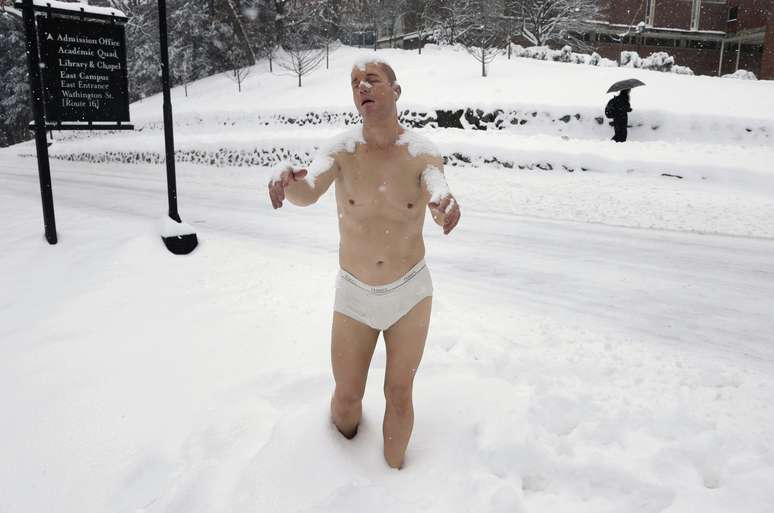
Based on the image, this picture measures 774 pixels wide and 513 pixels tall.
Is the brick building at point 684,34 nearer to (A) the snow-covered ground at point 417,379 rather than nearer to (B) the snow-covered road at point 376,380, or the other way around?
(A) the snow-covered ground at point 417,379

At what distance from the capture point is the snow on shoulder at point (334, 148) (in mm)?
2425

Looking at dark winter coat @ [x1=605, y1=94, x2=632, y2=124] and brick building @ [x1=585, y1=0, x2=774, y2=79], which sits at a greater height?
brick building @ [x1=585, y1=0, x2=774, y2=79]

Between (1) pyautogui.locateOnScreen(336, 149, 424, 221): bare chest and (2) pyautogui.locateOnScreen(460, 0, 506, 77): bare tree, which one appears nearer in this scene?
(1) pyautogui.locateOnScreen(336, 149, 424, 221): bare chest

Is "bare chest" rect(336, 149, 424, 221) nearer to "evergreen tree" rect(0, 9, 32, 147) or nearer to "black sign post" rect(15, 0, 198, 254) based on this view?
"black sign post" rect(15, 0, 198, 254)

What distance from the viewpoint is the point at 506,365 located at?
135 inches

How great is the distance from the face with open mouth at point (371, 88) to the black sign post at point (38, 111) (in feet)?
14.4

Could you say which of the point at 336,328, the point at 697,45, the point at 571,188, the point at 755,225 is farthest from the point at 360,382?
the point at 697,45

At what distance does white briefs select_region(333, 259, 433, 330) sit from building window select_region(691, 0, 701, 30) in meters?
33.1

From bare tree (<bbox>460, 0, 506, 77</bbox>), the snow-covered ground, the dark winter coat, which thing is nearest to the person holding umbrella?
the dark winter coat

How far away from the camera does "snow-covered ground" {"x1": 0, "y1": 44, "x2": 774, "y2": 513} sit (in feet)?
7.84

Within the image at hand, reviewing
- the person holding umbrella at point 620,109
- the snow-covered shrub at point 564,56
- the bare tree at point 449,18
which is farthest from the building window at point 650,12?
the person holding umbrella at point 620,109

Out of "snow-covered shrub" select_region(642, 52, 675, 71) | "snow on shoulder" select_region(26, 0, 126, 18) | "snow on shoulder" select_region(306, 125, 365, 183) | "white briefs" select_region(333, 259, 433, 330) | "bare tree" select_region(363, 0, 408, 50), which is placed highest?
"bare tree" select_region(363, 0, 408, 50)

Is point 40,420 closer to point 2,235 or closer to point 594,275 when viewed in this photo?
point 2,235

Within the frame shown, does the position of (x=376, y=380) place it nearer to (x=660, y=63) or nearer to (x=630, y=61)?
(x=660, y=63)
